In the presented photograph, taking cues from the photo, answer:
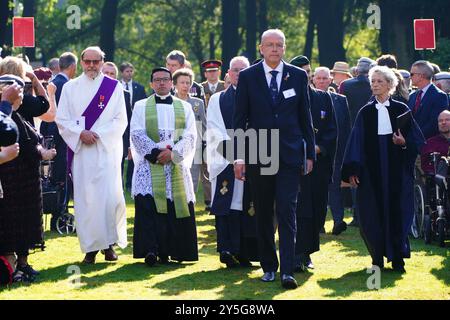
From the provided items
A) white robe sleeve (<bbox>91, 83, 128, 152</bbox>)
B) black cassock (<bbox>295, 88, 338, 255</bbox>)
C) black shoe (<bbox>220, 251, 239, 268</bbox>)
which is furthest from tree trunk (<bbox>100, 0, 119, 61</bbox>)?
black shoe (<bbox>220, 251, 239, 268</bbox>)

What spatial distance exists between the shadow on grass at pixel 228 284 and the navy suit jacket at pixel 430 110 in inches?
151

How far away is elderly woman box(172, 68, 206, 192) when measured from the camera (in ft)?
56.6

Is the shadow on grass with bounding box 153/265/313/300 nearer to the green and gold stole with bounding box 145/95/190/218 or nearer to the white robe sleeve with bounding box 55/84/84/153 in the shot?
the green and gold stole with bounding box 145/95/190/218

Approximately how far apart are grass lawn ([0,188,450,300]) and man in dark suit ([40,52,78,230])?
172 centimetres

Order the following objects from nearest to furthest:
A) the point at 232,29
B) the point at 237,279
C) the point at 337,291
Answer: the point at 337,291
the point at 237,279
the point at 232,29

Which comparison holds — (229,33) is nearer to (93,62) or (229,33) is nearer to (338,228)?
(338,228)

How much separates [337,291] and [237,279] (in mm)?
1265

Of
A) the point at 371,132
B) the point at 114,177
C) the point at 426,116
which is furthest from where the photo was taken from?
the point at 426,116

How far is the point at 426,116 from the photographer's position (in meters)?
16.2

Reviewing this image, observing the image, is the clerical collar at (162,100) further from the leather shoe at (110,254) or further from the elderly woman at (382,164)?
the elderly woman at (382,164)

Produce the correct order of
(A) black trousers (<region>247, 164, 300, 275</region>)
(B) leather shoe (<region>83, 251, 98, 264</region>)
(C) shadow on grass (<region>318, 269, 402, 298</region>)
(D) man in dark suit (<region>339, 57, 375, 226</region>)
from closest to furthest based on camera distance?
1. (C) shadow on grass (<region>318, 269, 402, 298</region>)
2. (A) black trousers (<region>247, 164, 300, 275</region>)
3. (B) leather shoe (<region>83, 251, 98, 264</region>)
4. (D) man in dark suit (<region>339, 57, 375, 226</region>)

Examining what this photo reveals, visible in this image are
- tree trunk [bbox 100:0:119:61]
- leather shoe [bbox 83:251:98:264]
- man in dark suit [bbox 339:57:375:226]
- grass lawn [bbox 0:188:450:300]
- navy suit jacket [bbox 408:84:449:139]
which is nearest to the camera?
grass lawn [bbox 0:188:450:300]

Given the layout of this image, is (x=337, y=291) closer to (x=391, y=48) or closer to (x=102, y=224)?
(x=102, y=224)

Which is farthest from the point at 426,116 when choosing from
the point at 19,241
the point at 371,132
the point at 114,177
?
the point at 19,241
